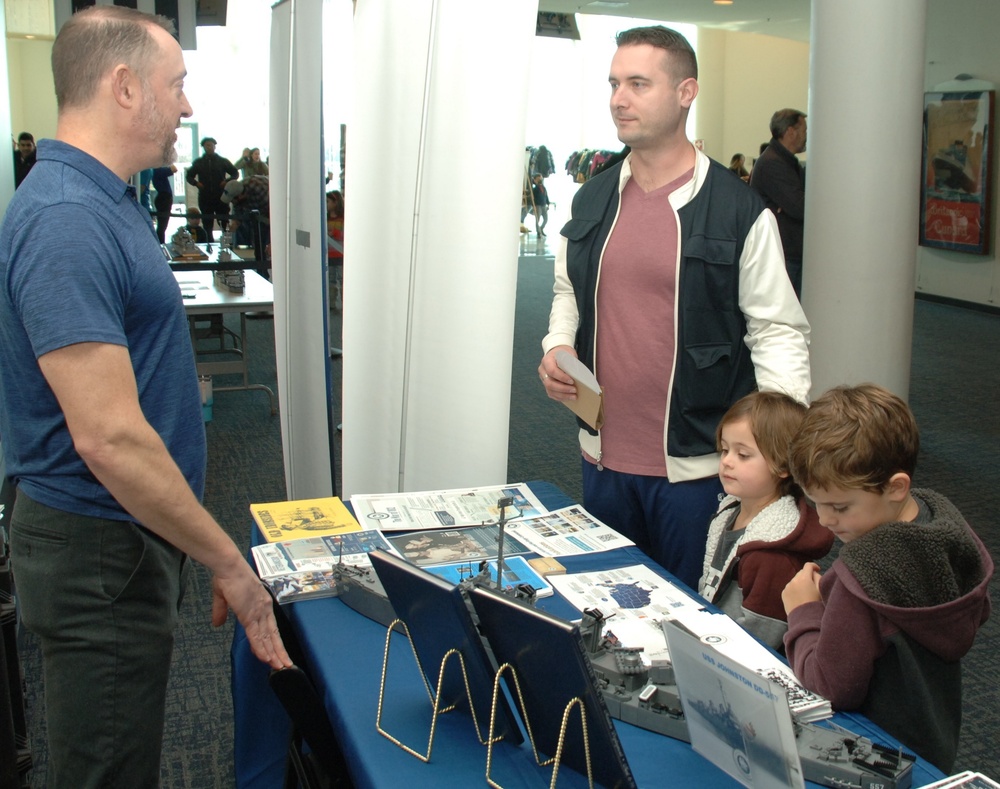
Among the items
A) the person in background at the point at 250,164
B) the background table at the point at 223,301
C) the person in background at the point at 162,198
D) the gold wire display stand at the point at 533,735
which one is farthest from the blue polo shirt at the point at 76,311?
the person in background at the point at 250,164

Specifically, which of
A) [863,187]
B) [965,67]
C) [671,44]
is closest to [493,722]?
[671,44]

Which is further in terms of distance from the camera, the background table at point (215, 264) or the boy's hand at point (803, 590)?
the background table at point (215, 264)

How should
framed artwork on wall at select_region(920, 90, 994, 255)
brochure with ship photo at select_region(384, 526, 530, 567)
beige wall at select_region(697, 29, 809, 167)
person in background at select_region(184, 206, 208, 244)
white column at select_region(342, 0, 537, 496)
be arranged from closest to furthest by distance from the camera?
brochure with ship photo at select_region(384, 526, 530, 567) → white column at select_region(342, 0, 537, 496) → framed artwork on wall at select_region(920, 90, 994, 255) → person in background at select_region(184, 206, 208, 244) → beige wall at select_region(697, 29, 809, 167)

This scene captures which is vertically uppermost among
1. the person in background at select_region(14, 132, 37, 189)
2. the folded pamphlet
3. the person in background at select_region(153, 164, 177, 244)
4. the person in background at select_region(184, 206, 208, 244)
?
the person in background at select_region(14, 132, 37, 189)

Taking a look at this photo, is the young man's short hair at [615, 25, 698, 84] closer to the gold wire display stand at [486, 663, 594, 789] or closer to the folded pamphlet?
the folded pamphlet

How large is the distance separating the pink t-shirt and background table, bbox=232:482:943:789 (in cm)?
40

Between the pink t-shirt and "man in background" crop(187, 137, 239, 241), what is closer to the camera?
the pink t-shirt

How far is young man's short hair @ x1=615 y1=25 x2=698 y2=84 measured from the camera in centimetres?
204

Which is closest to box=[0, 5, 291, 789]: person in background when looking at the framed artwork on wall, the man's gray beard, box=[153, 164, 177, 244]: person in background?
the man's gray beard

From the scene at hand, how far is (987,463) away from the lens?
464 centimetres

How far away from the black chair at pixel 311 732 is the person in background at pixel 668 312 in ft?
2.96

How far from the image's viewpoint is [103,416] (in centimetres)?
128

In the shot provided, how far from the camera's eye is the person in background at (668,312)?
204 cm

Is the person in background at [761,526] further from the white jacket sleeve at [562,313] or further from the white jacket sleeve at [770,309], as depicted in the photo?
the white jacket sleeve at [562,313]
